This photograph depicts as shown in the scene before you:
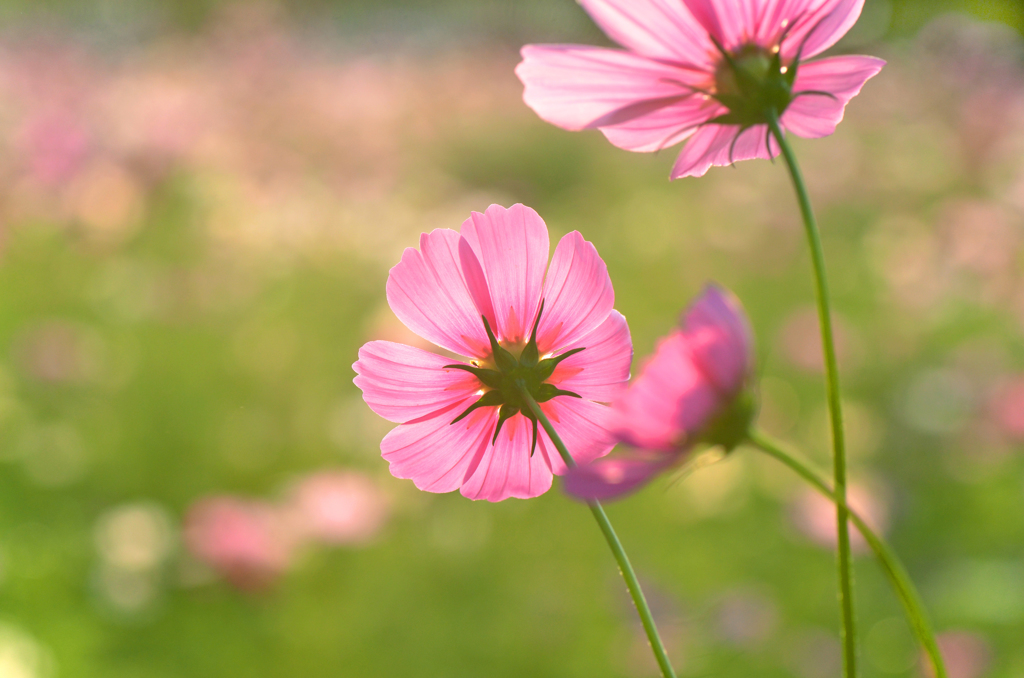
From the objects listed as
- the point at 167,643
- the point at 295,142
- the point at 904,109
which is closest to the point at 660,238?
the point at 904,109

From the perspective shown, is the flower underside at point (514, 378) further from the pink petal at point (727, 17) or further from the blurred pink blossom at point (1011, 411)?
the blurred pink blossom at point (1011, 411)

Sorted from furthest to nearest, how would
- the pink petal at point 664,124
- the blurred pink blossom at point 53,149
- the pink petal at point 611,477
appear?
the blurred pink blossom at point 53,149 < the pink petal at point 664,124 < the pink petal at point 611,477

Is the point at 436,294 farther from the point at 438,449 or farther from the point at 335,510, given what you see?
the point at 335,510

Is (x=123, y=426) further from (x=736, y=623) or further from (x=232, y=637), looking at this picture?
(x=736, y=623)

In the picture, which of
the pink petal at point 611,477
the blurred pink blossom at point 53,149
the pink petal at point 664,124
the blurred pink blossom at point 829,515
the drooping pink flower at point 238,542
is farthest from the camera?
the blurred pink blossom at point 53,149

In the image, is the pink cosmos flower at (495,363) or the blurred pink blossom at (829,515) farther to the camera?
the blurred pink blossom at (829,515)

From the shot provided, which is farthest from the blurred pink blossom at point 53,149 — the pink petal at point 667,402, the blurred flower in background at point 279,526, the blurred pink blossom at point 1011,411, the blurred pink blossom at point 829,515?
the blurred pink blossom at point 1011,411

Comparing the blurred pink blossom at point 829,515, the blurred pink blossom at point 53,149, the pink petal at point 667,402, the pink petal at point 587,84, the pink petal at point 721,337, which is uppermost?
the blurred pink blossom at point 53,149

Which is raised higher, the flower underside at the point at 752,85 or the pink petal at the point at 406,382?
the flower underside at the point at 752,85
